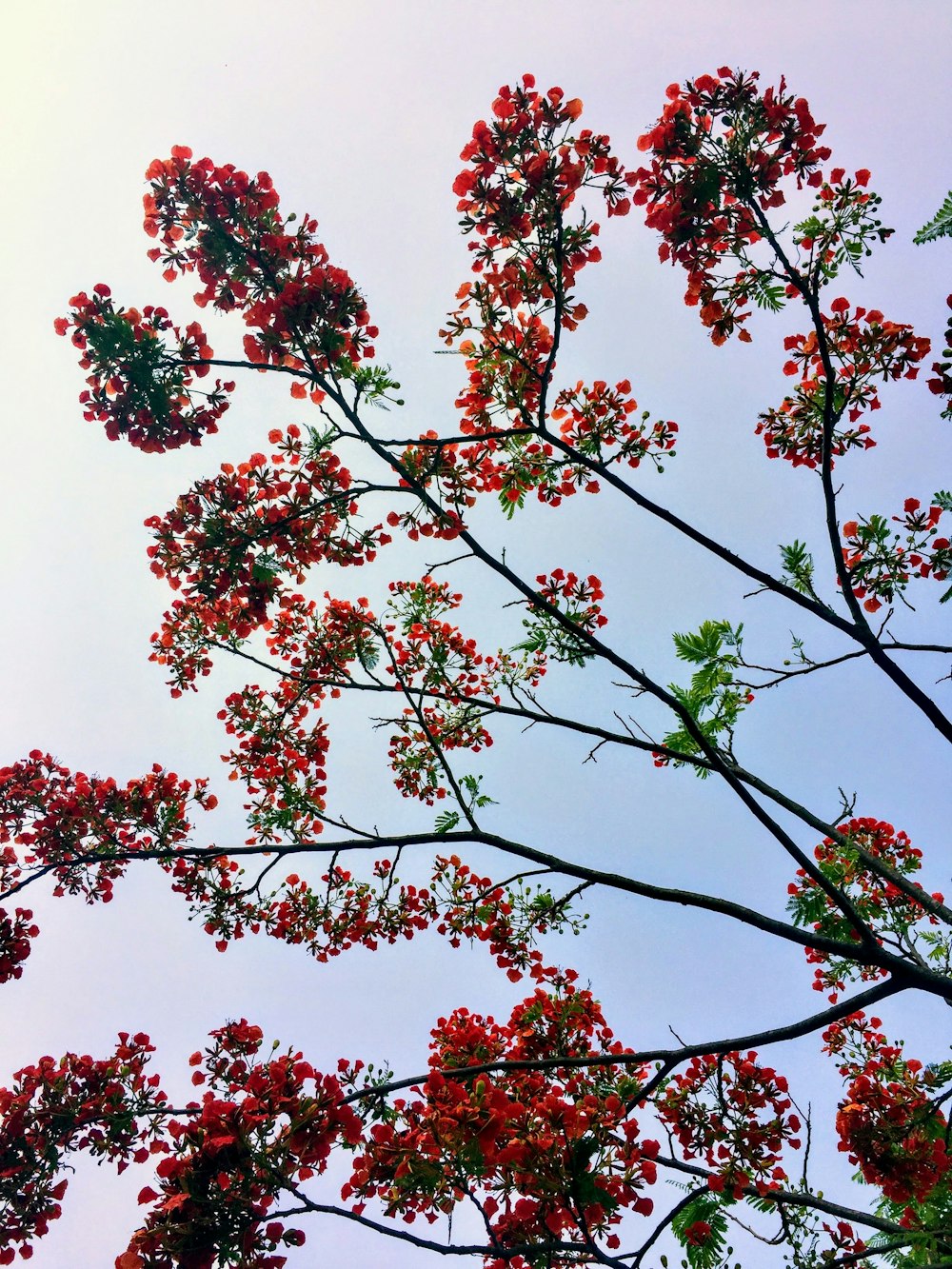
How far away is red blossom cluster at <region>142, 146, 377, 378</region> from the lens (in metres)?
4.59

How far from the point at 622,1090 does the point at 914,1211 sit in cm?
409

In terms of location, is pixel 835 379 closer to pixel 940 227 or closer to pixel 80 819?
pixel 940 227

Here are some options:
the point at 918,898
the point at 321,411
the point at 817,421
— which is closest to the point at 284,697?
the point at 321,411

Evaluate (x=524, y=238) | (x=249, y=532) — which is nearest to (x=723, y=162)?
(x=524, y=238)

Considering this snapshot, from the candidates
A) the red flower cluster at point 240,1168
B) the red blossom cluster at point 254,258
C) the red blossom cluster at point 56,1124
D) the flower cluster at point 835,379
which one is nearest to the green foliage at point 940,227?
the flower cluster at point 835,379

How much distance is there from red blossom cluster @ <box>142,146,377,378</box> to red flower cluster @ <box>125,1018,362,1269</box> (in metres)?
4.33

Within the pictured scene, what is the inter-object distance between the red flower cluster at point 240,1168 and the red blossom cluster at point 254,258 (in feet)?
14.2

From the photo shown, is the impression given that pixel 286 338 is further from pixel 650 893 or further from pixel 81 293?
pixel 650 893

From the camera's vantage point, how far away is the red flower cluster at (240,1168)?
9.37 ft

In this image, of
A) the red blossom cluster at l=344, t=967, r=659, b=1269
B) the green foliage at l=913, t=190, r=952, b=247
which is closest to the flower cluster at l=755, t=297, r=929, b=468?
the green foliage at l=913, t=190, r=952, b=247

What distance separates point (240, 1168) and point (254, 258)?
524 centimetres

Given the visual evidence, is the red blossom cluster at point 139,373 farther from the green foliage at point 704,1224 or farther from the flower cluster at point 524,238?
the green foliage at point 704,1224

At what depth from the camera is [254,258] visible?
184 inches

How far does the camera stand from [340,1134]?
3.36 meters
